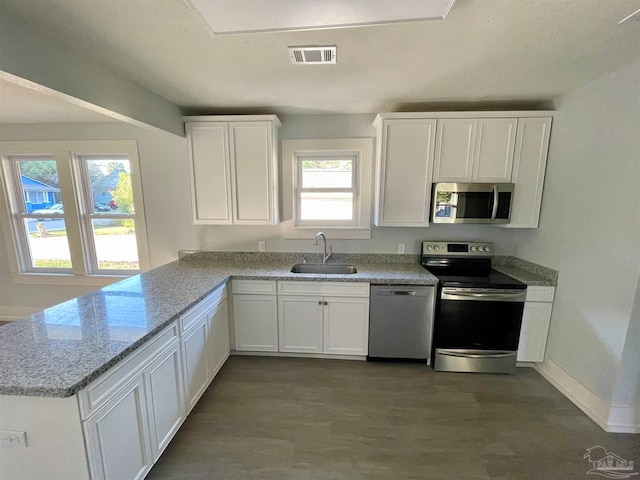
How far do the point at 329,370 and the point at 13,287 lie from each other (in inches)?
165

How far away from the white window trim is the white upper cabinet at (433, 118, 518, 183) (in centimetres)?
Answer: 72

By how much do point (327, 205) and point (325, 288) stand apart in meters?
1.02

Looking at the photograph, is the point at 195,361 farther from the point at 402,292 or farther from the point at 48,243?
the point at 48,243

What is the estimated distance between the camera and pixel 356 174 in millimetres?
3006

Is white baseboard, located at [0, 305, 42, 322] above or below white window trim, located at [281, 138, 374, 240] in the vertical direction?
below

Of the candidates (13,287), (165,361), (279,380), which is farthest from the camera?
(13,287)

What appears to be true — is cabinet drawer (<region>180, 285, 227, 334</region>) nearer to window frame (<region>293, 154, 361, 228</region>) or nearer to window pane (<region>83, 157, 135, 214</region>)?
window frame (<region>293, 154, 361, 228</region>)

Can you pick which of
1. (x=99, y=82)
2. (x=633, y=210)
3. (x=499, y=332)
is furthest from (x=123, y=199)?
(x=633, y=210)

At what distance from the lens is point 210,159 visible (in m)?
2.75

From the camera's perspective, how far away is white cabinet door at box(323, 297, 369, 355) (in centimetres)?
259

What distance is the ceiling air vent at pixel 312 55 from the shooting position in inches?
62.4

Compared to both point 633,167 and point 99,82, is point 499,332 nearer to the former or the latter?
point 633,167

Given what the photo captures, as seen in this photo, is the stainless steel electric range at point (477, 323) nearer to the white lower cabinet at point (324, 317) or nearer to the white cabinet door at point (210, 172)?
the white lower cabinet at point (324, 317)

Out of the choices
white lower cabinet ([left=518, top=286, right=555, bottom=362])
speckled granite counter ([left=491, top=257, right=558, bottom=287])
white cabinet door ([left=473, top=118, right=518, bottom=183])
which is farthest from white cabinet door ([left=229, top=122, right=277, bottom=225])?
white lower cabinet ([left=518, top=286, right=555, bottom=362])
